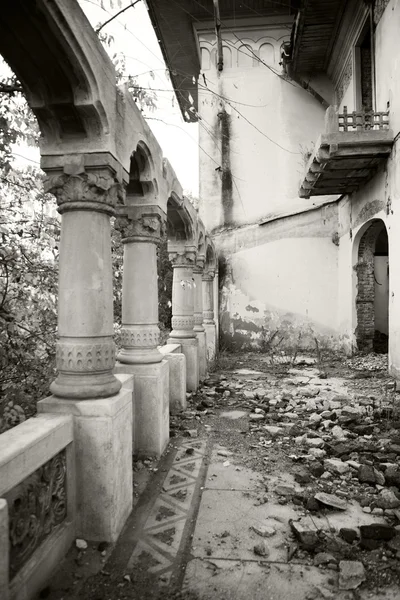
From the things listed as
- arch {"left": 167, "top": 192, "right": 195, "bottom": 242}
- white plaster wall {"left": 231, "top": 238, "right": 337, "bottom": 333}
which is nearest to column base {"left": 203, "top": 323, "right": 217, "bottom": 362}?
white plaster wall {"left": 231, "top": 238, "right": 337, "bottom": 333}

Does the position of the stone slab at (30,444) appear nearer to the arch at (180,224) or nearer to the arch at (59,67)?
the arch at (59,67)

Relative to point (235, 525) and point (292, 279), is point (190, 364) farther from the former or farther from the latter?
point (292, 279)

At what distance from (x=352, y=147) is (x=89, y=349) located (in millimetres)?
7288

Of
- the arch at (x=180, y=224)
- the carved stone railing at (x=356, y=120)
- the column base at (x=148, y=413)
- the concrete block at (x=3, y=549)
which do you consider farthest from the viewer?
the carved stone railing at (x=356, y=120)

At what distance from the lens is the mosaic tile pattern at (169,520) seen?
2.73 meters

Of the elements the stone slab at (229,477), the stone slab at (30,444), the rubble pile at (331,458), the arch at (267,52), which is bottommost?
the stone slab at (229,477)

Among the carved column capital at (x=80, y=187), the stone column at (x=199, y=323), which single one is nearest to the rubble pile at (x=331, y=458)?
the stone column at (x=199, y=323)

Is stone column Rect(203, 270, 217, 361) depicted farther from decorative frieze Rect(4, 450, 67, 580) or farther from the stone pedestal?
decorative frieze Rect(4, 450, 67, 580)

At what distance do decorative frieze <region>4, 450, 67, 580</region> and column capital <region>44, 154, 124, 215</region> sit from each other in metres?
1.63

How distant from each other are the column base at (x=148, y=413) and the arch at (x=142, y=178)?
1775mm

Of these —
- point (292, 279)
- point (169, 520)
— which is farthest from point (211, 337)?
point (169, 520)

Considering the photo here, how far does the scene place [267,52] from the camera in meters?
14.8

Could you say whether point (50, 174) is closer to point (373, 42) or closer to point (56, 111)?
point (56, 111)

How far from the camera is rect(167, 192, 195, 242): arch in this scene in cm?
696
